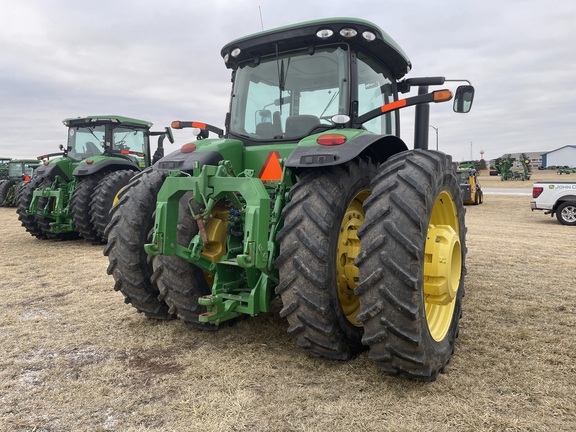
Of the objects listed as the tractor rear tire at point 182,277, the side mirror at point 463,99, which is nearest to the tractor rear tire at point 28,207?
the tractor rear tire at point 182,277

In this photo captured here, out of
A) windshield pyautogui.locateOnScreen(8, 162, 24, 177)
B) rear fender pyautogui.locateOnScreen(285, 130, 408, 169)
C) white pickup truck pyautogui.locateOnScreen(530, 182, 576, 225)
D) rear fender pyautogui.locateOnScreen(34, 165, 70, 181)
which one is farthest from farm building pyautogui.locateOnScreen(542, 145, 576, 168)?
rear fender pyautogui.locateOnScreen(285, 130, 408, 169)

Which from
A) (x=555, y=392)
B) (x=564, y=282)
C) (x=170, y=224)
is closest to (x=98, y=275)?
(x=170, y=224)

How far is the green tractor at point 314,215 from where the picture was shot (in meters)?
2.56

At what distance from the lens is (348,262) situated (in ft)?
9.91

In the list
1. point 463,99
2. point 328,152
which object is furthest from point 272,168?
point 463,99

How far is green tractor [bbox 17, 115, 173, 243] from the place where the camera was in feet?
28.0

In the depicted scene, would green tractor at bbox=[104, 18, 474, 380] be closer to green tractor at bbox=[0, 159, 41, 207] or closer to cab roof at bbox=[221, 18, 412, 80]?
cab roof at bbox=[221, 18, 412, 80]

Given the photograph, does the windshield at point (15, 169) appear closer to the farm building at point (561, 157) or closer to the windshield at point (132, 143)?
the windshield at point (132, 143)

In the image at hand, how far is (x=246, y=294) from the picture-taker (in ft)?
10.3

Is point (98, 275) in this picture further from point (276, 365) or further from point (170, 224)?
point (276, 365)

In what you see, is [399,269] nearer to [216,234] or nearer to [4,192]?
[216,234]

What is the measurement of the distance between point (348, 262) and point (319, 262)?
1.26ft

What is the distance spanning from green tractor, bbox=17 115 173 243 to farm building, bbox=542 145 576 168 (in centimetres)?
9233

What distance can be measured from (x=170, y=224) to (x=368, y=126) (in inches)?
74.8
